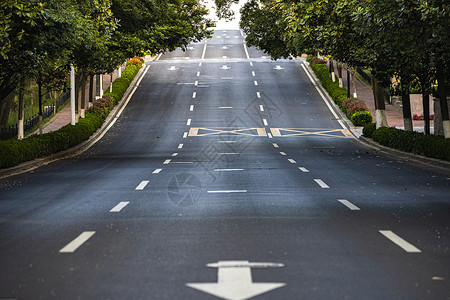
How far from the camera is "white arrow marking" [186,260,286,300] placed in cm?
573

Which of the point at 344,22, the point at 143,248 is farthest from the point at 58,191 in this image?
A: the point at 344,22

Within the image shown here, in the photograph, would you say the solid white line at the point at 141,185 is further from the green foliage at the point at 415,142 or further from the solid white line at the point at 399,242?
the green foliage at the point at 415,142

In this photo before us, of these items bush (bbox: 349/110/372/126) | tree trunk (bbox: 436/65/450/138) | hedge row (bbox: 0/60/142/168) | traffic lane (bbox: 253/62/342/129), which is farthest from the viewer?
traffic lane (bbox: 253/62/342/129)

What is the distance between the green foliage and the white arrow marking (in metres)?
16.9

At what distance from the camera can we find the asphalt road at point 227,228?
6.09 m

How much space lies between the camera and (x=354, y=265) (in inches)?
269

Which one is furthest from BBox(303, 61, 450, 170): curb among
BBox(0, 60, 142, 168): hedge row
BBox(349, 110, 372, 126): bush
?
BBox(0, 60, 142, 168): hedge row

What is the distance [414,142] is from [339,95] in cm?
2525

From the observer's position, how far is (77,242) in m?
8.20

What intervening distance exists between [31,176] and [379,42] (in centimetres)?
1150

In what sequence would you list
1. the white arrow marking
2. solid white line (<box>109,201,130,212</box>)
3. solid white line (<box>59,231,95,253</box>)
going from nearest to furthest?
the white arrow marking, solid white line (<box>59,231,95,253</box>), solid white line (<box>109,201,130,212</box>)

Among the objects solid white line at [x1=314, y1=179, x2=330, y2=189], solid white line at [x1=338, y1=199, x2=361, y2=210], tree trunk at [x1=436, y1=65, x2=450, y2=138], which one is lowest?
solid white line at [x1=338, y1=199, x2=361, y2=210]

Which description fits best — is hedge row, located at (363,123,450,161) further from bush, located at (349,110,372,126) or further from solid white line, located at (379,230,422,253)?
solid white line, located at (379,230,422,253)

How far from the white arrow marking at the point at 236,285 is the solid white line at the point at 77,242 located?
1809mm
